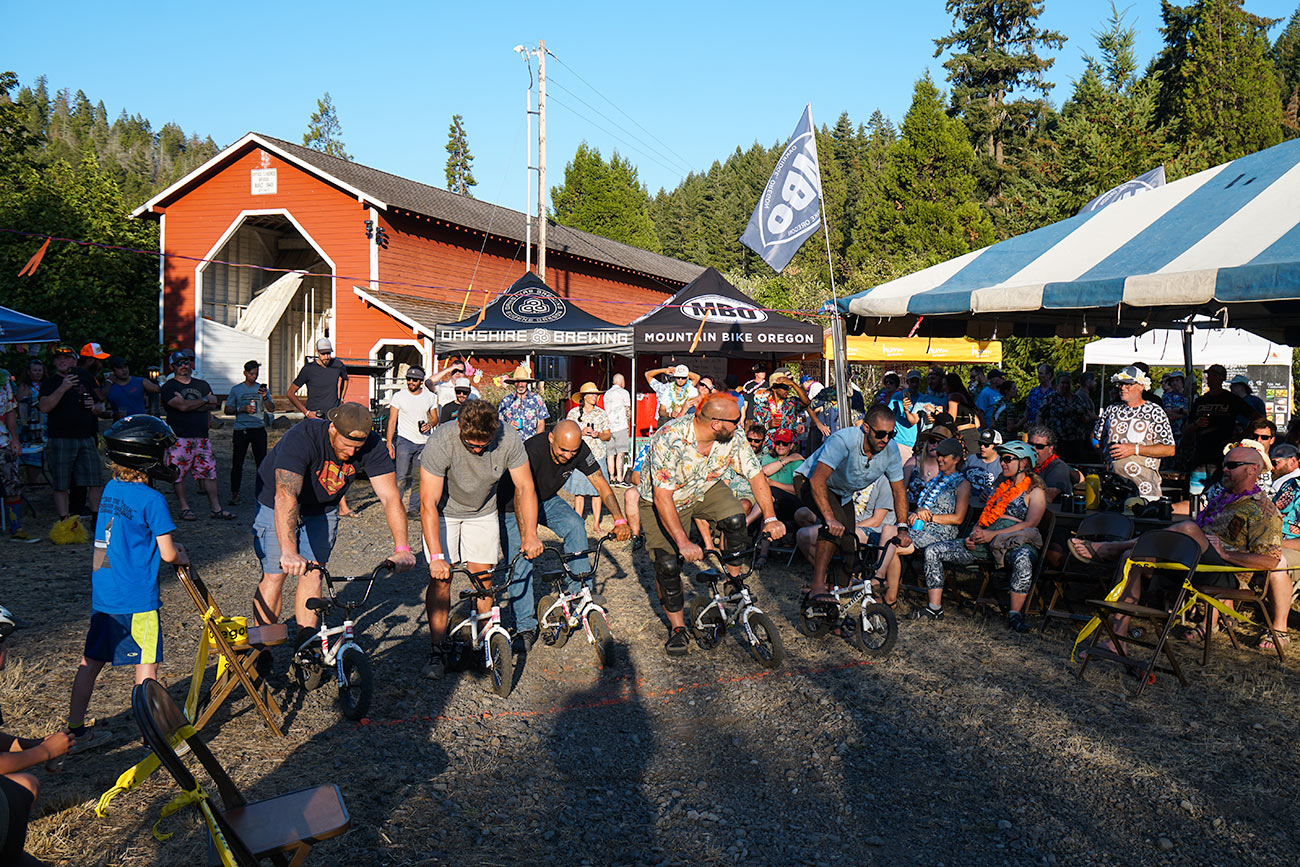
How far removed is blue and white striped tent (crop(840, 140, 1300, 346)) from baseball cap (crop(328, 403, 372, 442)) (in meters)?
5.86

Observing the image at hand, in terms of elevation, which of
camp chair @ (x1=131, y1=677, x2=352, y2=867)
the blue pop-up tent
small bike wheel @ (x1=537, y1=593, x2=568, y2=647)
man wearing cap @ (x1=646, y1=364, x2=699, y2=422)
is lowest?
small bike wheel @ (x1=537, y1=593, x2=568, y2=647)

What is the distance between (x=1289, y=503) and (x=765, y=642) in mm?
4038

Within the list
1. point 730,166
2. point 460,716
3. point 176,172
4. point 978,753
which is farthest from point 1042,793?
point 176,172

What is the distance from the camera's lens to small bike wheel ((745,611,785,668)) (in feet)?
18.6

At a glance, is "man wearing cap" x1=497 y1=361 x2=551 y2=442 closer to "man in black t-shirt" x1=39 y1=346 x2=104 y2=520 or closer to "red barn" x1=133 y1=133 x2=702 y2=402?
"man in black t-shirt" x1=39 y1=346 x2=104 y2=520

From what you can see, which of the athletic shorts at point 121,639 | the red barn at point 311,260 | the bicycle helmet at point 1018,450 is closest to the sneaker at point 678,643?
the bicycle helmet at point 1018,450

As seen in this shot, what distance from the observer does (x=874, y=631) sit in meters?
6.03

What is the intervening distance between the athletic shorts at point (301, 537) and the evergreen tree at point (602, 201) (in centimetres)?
6151

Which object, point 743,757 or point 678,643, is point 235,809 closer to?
point 743,757

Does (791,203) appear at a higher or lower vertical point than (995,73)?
lower

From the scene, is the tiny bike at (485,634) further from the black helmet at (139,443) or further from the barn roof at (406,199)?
the barn roof at (406,199)

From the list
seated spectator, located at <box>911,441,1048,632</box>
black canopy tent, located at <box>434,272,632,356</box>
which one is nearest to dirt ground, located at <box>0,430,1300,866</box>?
seated spectator, located at <box>911,441,1048,632</box>

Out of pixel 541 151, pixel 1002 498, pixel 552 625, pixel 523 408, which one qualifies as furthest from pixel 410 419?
pixel 541 151

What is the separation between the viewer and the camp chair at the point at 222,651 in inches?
162
